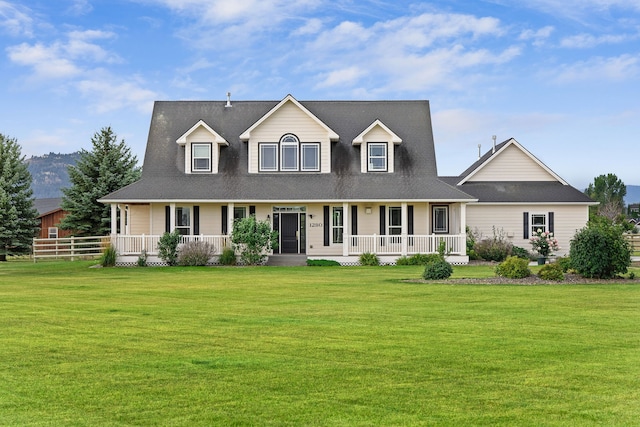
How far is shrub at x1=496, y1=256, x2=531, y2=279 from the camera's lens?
23.7 m

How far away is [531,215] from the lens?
39312 mm

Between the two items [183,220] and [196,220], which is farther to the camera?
[183,220]

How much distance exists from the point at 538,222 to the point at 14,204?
32.3 m

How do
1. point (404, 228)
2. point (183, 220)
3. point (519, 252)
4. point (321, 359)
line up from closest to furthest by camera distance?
point (321, 359), point (404, 228), point (183, 220), point (519, 252)

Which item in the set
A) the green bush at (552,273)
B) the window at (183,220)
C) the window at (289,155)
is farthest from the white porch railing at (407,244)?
the green bush at (552,273)

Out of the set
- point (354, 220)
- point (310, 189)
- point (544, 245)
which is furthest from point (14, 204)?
point (544, 245)

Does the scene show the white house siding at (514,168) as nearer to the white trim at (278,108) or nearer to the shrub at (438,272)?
the white trim at (278,108)

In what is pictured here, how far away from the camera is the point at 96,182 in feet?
165

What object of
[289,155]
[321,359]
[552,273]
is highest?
[289,155]

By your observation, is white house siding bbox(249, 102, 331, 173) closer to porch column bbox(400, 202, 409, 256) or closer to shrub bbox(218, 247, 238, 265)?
porch column bbox(400, 202, 409, 256)

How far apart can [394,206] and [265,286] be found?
15.5 meters

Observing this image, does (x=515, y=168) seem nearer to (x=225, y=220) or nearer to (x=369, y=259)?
(x=369, y=259)

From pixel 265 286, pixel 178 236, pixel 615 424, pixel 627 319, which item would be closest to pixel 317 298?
pixel 265 286

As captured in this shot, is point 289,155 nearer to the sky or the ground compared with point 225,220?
nearer to the sky
